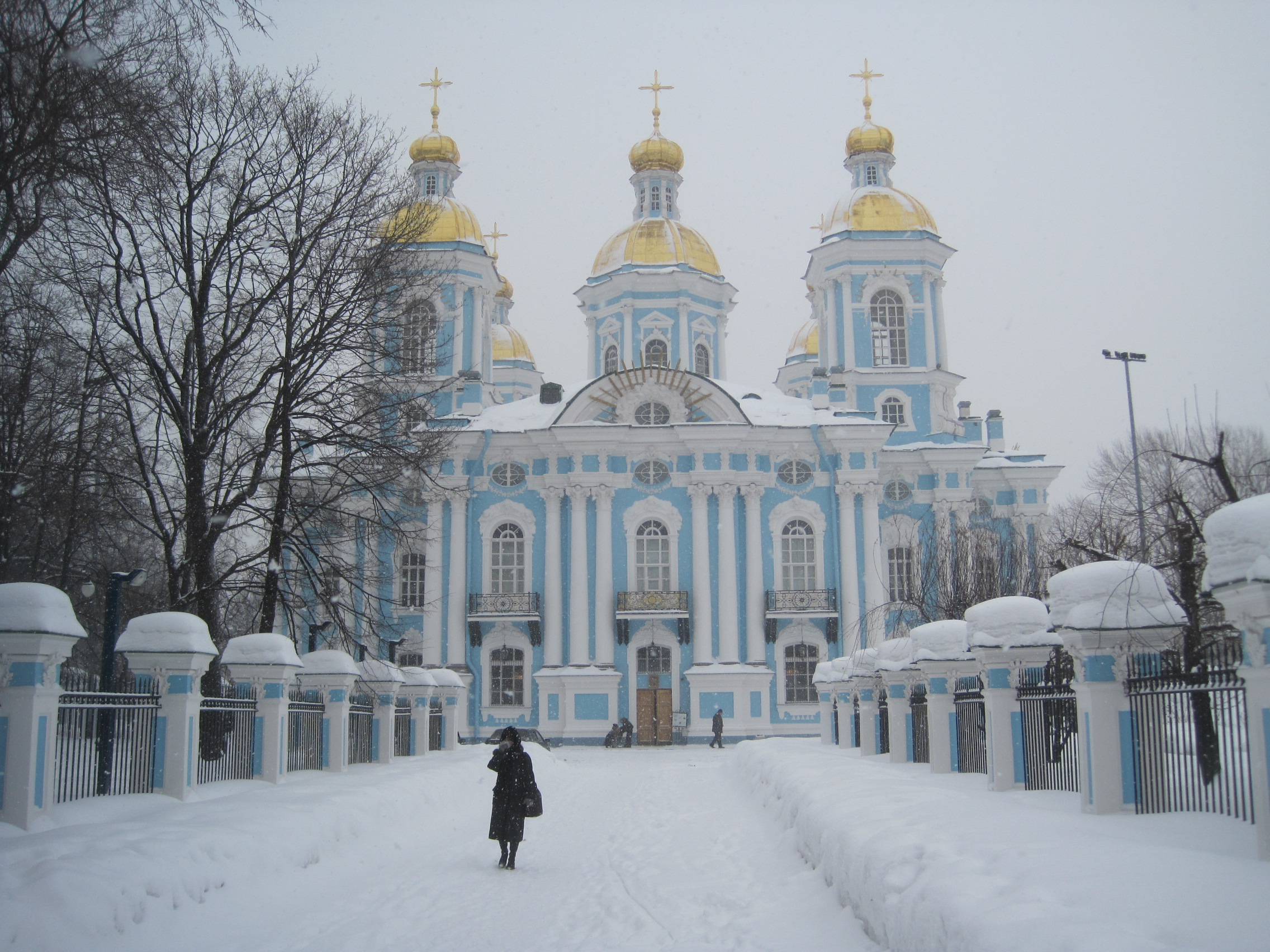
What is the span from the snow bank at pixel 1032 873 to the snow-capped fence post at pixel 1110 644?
25 cm

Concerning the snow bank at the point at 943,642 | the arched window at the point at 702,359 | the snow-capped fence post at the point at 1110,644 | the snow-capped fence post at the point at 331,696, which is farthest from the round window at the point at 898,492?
the snow-capped fence post at the point at 1110,644

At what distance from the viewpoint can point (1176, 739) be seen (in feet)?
27.6

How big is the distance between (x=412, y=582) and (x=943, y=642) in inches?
971

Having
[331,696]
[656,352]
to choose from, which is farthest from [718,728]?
[331,696]

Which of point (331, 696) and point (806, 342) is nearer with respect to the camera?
point (331, 696)

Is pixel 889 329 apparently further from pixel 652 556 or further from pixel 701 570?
pixel 652 556

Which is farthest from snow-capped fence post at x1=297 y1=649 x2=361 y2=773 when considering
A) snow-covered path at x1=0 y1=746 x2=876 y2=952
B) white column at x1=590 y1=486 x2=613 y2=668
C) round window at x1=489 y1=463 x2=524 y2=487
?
round window at x1=489 y1=463 x2=524 y2=487

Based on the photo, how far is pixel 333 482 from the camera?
16.1 meters

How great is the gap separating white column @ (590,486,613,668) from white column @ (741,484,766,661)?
12.4 ft

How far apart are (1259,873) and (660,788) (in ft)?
45.9

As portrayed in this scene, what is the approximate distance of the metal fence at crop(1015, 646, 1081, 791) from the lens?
10609mm

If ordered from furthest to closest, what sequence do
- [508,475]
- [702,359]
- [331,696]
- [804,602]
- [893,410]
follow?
[702,359] → [893,410] → [508,475] → [804,602] → [331,696]

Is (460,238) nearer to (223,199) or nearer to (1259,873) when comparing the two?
(223,199)

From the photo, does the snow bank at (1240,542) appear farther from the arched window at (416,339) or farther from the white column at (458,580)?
the white column at (458,580)
